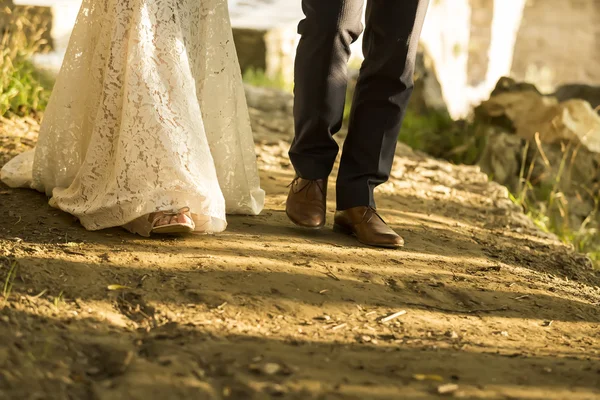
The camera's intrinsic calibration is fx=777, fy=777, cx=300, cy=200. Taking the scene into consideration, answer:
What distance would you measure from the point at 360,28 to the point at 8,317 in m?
1.61

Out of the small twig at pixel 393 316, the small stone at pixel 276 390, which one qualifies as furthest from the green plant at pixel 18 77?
the small stone at pixel 276 390

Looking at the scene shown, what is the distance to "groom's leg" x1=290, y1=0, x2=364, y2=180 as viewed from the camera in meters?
2.80

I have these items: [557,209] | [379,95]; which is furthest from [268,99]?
[379,95]

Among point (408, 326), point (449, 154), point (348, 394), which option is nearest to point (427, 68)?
point (449, 154)

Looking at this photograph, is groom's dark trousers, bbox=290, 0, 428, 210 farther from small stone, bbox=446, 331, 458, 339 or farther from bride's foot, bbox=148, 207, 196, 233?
small stone, bbox=446, 331, 458, 339

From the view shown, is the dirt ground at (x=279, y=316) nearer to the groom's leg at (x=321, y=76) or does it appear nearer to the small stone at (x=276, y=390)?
the small stone at (x=276, y=390)

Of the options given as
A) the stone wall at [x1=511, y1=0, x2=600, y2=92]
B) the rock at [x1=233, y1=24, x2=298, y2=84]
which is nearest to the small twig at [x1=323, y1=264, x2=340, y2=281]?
the rock at [x1=233, y1=24, x2=298, y2=84]

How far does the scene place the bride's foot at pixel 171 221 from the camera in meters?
2.73

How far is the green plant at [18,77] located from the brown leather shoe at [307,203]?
2077mm

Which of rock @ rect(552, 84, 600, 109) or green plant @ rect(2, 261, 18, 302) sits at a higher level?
rock @ rect(552, 84, 600, 109)

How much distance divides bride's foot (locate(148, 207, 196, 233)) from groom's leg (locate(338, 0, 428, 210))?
676mm

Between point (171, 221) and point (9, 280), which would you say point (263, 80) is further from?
→ point (9, 280)

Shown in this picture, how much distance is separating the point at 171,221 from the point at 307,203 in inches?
24.5

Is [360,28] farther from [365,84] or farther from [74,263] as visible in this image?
[74,263]
